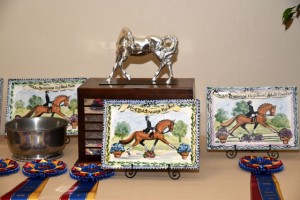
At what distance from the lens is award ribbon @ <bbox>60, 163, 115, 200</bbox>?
123 centimetres

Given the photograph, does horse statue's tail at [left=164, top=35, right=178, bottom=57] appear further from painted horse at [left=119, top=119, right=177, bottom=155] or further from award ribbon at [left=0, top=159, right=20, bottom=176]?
award ribbon at [left=0, top=159, right=20, bottom=176]

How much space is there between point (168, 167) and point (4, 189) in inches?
17.0

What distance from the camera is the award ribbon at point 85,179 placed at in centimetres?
123

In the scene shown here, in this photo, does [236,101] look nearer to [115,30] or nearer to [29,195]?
[115,30]

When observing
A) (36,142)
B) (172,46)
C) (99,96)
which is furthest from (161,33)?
(36,142)

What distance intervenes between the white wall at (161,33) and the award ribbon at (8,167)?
0.48m

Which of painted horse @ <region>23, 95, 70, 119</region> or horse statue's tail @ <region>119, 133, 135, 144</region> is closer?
horse statue's tail @ <region>119, 133, 135, 144</region>

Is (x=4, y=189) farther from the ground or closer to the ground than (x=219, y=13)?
closer to the ground

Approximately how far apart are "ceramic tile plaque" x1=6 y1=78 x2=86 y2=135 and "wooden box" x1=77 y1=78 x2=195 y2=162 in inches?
7.9

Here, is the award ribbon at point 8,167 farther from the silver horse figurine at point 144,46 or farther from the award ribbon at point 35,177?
the silver horse figurine at point 144,46

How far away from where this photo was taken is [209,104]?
5.10 ft

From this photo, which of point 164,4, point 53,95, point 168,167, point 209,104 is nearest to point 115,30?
point 164,4

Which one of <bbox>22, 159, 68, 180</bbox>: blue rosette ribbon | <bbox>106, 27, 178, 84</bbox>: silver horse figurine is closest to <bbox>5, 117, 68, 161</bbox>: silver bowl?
<bbox>22, 159, 68, 180</bbox>: blue rosette ribbon

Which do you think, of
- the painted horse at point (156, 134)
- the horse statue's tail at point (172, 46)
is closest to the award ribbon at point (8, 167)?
the painted horse at point (156, 134)
